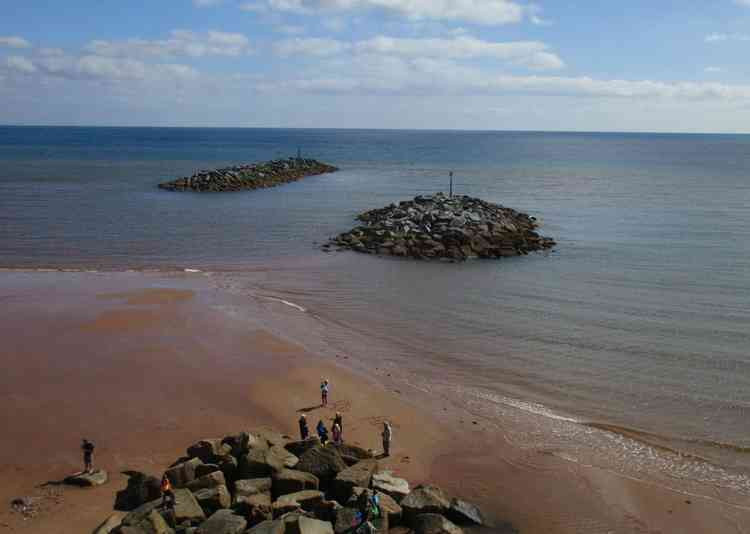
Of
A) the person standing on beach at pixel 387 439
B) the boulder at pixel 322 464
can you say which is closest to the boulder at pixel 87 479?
the boulder at pixel 322 464

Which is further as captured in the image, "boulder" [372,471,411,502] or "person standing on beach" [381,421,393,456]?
"person standing on beach" [381,421,393,456]

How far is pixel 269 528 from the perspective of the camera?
12.2 m

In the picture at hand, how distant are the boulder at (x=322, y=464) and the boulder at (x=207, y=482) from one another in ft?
5.68

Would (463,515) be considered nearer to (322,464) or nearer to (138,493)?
(322,464)

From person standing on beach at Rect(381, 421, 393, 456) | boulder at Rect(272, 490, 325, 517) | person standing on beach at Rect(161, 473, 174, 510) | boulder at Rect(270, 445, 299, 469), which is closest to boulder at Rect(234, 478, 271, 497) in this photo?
boulder at Rect(272, 490, 325, 517)

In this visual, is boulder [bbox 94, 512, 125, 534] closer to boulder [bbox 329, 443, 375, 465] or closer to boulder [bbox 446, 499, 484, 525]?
boulder [bbox 329, 443, 375, 465]

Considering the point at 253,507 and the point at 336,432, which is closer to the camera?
the point at 253,507

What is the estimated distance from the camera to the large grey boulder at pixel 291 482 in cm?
1397

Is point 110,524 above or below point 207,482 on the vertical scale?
below

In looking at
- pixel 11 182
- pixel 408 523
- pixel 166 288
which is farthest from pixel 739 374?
pixel 11 182

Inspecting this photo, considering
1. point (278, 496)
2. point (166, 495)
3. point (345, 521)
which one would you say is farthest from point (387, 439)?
point (166, 495)

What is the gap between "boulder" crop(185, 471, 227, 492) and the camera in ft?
45.9

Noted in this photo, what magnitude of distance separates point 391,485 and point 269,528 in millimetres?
3133

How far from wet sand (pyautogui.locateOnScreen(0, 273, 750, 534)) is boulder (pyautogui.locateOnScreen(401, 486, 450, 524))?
1.63 m
